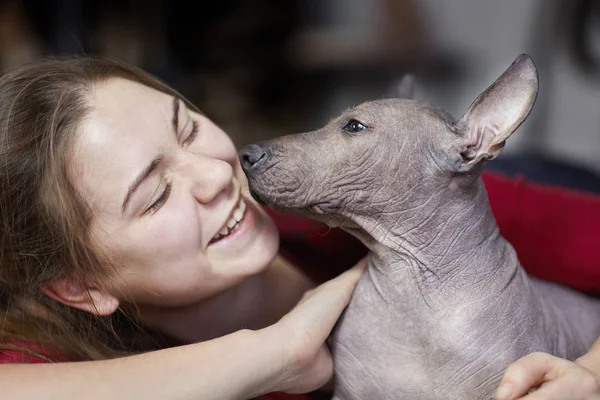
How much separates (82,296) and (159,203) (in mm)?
264

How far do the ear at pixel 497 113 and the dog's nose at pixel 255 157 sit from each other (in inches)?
13.9

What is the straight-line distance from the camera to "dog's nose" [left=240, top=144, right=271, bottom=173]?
52.6 inches

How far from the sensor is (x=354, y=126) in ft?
4.48

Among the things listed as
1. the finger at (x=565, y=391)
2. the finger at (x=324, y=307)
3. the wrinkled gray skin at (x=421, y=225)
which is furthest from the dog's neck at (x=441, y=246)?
the finger at (x=565, y=391)

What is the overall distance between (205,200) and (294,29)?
14.2 feet

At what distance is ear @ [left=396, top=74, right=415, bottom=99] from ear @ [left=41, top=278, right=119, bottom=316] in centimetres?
74

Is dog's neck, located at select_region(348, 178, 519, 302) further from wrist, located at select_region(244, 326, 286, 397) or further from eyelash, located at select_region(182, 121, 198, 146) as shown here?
eyelash, located at select_region(182, 121, 198, 146)

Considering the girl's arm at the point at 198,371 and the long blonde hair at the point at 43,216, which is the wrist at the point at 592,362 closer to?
the girl's arm at the point at 198,371

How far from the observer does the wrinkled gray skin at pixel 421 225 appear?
1288mm

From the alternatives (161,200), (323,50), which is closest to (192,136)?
(161,200)

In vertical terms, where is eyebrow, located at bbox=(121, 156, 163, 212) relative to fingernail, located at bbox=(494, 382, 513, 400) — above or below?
above

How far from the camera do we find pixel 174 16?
5.18m

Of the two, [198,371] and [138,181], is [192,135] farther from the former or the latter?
[198,371]

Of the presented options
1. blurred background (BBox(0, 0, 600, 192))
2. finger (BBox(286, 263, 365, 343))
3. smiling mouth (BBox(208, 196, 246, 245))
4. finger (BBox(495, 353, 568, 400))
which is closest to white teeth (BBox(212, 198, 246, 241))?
smiling mouth (BBox(208, 196, 246, 245))
